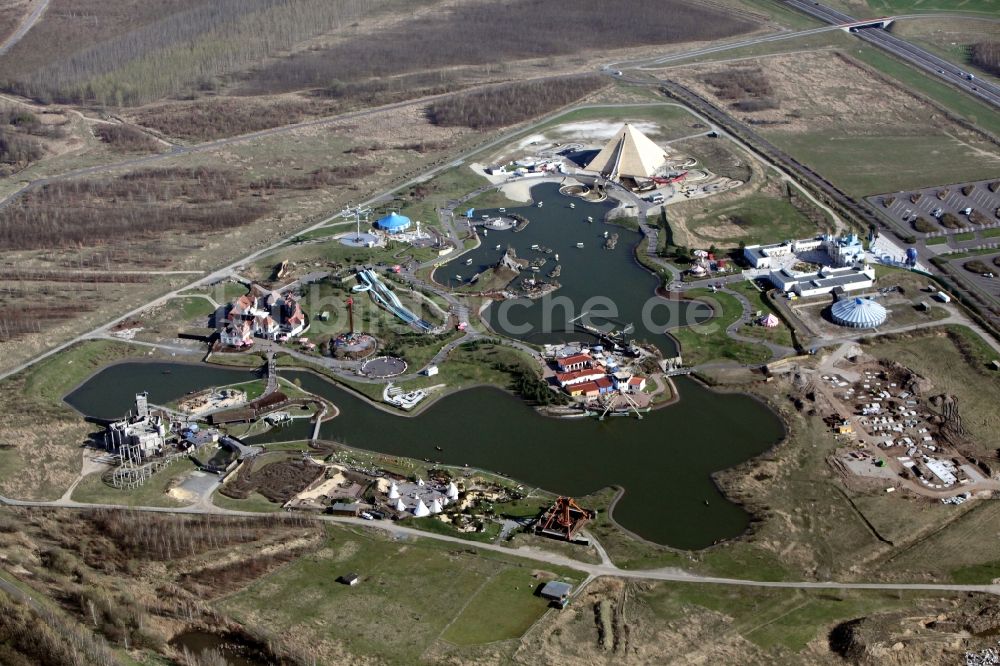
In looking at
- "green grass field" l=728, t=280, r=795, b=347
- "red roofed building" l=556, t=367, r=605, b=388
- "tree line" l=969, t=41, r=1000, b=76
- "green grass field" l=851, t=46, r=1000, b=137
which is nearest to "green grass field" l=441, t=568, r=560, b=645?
"red roofed building" l=556, t=367, r=605, b=388

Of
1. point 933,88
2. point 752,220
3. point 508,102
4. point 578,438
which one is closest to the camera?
point 578,438

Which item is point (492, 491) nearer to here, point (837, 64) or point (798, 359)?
point (798, 359)

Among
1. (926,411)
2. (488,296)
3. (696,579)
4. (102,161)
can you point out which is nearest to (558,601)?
(696,579)

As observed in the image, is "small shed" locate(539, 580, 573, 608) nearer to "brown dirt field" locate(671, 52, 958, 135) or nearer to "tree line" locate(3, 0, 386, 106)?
"brown dirt field" locate(671, 52, 958, 135)

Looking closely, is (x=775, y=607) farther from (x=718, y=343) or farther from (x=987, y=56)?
(x=987, y=56)

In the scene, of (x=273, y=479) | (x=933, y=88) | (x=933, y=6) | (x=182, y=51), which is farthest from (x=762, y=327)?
(x=933, y=6)

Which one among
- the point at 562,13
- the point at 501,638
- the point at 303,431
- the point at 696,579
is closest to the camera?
the point at 501,638
